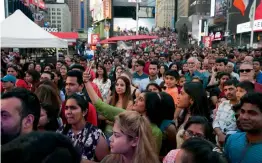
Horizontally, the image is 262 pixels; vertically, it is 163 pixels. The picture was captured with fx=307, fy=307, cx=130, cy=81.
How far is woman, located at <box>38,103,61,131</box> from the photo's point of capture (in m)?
3.29

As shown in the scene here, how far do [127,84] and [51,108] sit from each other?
152cm

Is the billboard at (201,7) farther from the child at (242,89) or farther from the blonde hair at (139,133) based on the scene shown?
the blonde hair at (139,133)

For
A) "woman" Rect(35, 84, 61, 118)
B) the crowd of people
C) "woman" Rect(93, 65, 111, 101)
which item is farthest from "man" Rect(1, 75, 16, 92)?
"woman" Rect(35, 84, 61, 118)

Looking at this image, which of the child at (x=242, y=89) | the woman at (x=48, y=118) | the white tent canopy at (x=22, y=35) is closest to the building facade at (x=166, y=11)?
the white tent canopy at (x=22, y=35)

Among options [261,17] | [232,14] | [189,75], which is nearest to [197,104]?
[189,75]

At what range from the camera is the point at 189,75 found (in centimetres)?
774

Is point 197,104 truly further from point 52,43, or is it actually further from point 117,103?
point 52,43

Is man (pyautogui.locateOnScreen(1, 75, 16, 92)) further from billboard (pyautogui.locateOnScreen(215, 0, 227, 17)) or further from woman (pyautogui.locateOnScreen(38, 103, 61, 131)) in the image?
billboard (pyautogui.locateOnScreen(215, 0, 227, 17))

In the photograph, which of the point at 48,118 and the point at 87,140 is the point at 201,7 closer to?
the point at 48,118

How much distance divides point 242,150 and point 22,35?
8593 mm

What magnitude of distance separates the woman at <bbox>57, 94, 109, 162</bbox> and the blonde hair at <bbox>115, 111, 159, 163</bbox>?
60cm

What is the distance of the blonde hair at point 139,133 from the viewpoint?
230cm

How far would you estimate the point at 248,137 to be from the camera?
2.63 metres

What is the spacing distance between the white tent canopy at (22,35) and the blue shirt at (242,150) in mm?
7939
